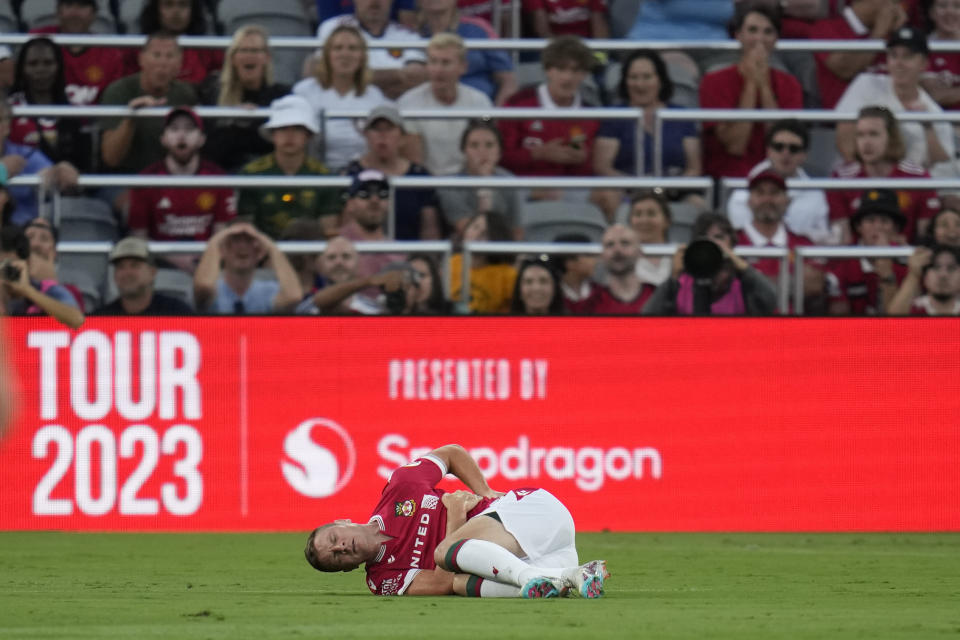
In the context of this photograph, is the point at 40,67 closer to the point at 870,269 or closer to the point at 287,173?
the point at 287,173

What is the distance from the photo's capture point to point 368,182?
13.0m

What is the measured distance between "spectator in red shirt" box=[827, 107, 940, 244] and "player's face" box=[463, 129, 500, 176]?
114 inches

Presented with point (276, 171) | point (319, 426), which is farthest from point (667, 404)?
point (276, 171)

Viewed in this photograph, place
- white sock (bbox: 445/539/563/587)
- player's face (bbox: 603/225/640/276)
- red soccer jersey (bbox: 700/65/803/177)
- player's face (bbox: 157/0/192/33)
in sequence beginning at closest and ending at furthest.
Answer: white sock (bbox: 445/539/563/587)
player's face (bbox: 603/225/640/276)
red soccer jersey (bbox: 700/65/803/177)
player's face (bbox: 157/0/192/33)

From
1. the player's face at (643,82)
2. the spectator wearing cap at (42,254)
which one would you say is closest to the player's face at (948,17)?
the player's face at (643,82)

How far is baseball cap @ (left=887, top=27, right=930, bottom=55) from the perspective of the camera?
14.9 metres

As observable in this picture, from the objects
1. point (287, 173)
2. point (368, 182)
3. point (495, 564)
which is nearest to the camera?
point (495, 564)

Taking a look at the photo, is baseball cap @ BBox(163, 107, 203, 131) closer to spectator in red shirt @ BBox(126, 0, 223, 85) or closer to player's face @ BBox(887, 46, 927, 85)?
spectator in red shirt @ BBox(126, 0, 223, 85)

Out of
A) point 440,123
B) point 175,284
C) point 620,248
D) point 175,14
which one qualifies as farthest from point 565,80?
point 175,284

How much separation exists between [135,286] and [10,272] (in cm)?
92

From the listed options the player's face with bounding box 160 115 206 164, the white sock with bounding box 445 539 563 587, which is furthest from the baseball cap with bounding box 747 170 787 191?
the white sock with bounding box 445 539 563 587

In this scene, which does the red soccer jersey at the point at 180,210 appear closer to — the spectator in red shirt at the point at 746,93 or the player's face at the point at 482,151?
the player's face at the point at 482,151

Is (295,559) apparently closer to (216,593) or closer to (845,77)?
(216,593)

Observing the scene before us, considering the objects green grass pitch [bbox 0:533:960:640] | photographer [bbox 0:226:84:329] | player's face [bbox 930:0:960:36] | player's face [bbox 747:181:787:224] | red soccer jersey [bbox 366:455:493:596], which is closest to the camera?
green grass pitch [bbox 0:533:960:640]
